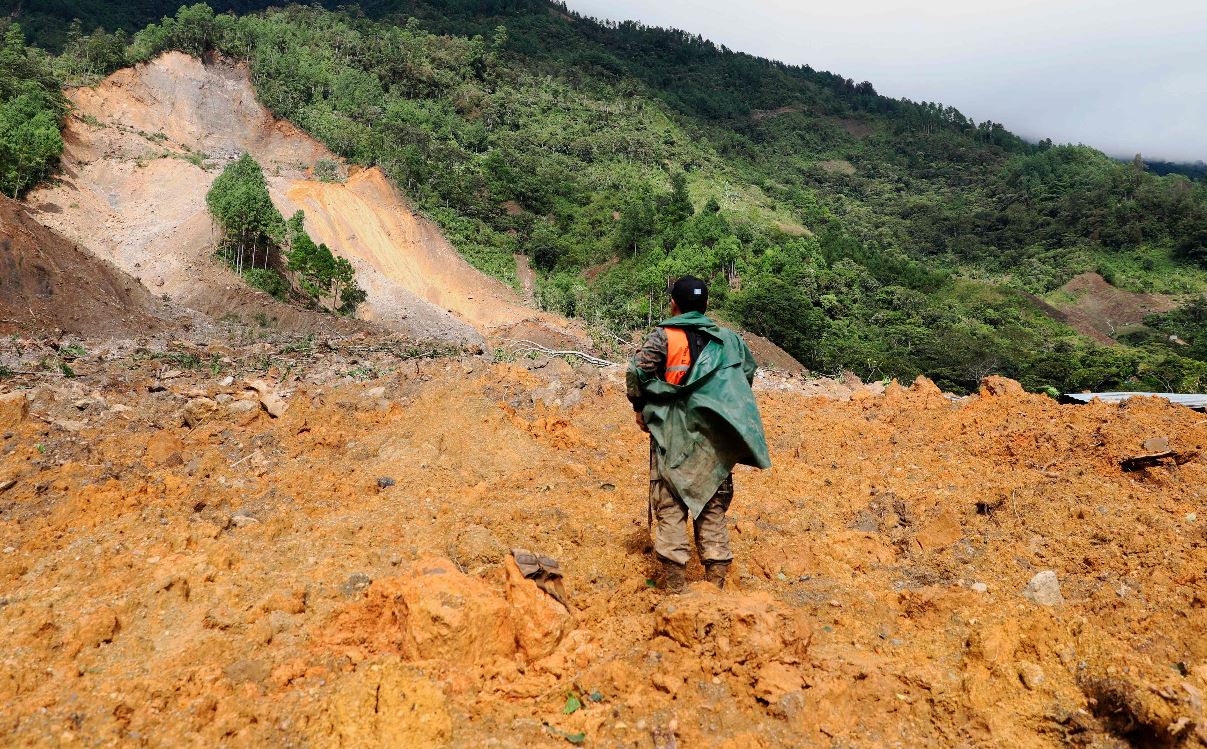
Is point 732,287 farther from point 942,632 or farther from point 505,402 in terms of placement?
point 942,632

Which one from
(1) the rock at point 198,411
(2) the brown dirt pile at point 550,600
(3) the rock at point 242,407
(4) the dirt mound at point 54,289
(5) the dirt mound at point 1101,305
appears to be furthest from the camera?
(5) the dirt mound at point 1101,305

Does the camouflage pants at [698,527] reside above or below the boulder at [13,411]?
above

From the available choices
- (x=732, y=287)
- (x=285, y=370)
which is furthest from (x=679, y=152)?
(x=285, y=370)

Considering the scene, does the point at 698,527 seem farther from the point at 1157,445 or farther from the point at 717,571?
the point at 1157,445

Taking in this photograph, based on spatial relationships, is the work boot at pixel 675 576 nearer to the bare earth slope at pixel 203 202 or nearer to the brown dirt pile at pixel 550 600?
the brown dirt pile at pixel 550 600

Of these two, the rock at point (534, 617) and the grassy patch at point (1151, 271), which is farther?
the grassy patch at point (1151, 271)

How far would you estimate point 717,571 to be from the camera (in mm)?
3488

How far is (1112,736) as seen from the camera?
7.19 feet

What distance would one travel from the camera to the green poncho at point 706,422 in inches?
134

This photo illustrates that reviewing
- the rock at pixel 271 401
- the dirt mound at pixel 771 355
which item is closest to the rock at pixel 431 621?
the rock at pixel 271 401

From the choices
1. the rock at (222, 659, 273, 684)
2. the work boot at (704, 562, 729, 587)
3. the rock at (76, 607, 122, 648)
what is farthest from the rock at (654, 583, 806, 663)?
the rock at (76, 607, 122, 648)

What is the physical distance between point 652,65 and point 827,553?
96.3m

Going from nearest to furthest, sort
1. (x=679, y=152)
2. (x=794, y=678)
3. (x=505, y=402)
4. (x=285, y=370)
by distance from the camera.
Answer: (x=794, y=678), (x=505, y=402), (x=285, y=370), (x=679, y=152)

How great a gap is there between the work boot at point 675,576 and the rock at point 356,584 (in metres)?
1.46
